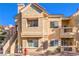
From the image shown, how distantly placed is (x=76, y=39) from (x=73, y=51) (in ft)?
0.67

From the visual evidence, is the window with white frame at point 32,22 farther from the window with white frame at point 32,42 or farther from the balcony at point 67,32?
the balcony at point 67,32

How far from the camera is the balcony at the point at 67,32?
7.21 meters

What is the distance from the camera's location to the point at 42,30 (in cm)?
716

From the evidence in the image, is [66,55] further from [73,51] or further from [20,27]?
[20,27]

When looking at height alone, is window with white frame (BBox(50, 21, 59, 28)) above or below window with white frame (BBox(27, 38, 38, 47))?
above

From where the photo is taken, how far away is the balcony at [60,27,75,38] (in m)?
7.21

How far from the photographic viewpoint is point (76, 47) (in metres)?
7.12

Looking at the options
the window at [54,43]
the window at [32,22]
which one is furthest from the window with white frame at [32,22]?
the window at [54,43]

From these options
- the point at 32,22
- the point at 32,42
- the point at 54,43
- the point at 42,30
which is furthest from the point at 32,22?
the point at 54,43

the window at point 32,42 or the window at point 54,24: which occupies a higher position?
the window at point 54,24

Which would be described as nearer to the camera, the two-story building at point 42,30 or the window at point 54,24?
the two-story building at point 42,30

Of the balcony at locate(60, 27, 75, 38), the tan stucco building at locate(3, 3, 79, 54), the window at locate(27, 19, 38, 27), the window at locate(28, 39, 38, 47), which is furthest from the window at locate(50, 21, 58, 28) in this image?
the window at locate(28, 39, 38, 47)

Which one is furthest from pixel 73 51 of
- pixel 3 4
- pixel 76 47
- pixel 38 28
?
pixel 3 4

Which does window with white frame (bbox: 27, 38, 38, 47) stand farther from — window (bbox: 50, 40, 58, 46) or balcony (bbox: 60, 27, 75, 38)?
balcony (bbox: 60, 27, 75, 38)
